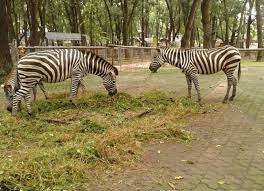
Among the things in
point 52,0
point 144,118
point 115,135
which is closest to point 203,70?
point 144,118

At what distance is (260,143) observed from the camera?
668 cm

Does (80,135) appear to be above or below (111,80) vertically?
below

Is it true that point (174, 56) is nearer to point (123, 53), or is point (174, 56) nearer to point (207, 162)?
point (207, 162)

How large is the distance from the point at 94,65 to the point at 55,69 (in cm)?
117

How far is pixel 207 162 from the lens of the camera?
5703 mm

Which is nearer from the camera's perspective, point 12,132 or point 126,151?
point 126,151

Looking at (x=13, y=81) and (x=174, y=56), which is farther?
(x=174, y=56)

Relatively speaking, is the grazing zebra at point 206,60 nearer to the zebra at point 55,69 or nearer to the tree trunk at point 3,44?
the zebra at point 55,69

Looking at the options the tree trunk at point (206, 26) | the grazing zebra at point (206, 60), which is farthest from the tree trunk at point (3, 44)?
the tree trunk at point (206, 26)

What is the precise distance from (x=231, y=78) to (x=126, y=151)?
18.3 feet

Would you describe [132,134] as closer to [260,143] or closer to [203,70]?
[260,143]

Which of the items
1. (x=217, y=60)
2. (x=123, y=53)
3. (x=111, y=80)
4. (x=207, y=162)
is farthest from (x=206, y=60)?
(x=123, y=53)

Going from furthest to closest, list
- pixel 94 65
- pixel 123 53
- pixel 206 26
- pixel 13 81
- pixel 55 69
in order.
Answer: pixel 123 53
pixel 206 26
pixel 94 65
pixel 55 69
pixel 13 81

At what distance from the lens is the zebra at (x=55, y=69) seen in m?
A: 8.62
